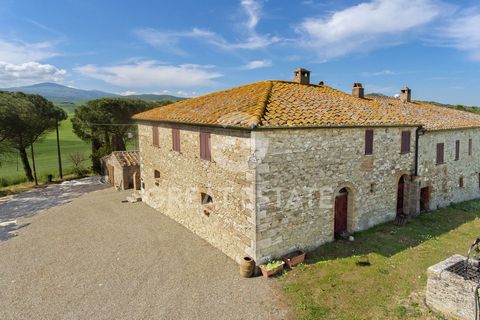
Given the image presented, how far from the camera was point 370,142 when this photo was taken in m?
12.3

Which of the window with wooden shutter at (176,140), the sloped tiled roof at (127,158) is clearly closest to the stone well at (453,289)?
the window with wooden shutter at (176,140)

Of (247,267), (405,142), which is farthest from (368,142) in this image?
(247,267)

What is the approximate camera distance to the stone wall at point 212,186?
983 centimetres

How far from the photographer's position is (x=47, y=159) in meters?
44.2

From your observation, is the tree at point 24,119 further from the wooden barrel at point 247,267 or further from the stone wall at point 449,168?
the stone wall at point 449,168

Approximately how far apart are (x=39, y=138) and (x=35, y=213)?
15286 millimetres

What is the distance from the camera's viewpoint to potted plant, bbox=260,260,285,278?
9516mm

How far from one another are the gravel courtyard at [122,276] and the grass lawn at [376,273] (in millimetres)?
1079

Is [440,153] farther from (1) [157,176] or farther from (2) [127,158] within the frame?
(2) [127,158]

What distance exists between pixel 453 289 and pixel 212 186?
7835mm

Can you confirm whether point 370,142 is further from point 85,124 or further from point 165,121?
point 85,124

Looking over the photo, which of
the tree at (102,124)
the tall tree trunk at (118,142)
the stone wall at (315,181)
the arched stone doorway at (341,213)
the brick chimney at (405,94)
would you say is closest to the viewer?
the stone wall at (315,181)

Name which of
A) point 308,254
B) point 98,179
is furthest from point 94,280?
point 98,179

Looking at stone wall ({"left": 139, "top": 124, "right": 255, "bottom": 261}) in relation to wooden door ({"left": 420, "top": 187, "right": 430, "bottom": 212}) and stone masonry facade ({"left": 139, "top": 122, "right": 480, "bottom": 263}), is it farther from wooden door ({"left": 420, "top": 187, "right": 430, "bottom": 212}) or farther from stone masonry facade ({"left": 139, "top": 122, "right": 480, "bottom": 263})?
wooden door ({"left": 420, "top": 187, "right": 430, "bottom": 212})
